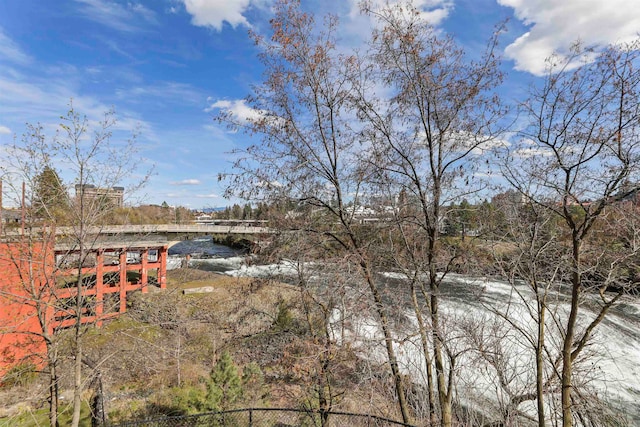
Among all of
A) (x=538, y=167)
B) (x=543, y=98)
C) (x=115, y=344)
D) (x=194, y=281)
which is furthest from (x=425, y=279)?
(x=194, y=281)

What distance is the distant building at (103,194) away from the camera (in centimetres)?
531

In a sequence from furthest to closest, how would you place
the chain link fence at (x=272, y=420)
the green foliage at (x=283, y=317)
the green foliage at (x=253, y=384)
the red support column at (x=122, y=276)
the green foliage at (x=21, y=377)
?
1. the green foliage at (x=253, y=384)
2. the green foliage at (x=283, y=317)
3. the red support column at (x=122, y=276)
4. the chain link fence at (x=272, y=420)
5. the green foliage at (x=21, y=377)

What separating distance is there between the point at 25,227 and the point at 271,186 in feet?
14.1

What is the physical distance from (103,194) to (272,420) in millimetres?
7724

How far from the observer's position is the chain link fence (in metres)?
6.59

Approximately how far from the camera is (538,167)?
5246 mm

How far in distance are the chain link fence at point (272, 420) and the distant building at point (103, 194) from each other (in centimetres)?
383

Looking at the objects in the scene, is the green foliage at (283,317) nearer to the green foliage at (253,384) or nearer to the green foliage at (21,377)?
the green foliage at (253,384)

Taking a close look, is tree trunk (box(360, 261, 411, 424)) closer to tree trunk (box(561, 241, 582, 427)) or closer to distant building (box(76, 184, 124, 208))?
tree trunk (box(561, 241, 582, 427))

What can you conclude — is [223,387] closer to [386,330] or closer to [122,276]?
[386,330]

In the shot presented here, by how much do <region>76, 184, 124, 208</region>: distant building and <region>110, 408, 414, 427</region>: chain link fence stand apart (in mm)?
3828

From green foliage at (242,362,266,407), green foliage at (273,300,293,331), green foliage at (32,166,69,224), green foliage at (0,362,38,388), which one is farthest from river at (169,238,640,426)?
green foliage at (0,362,38,388)

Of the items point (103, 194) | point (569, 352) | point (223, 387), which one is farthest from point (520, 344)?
point (103, 194)

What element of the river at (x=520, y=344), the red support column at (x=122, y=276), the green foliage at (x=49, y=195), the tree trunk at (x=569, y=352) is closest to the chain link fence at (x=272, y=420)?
the river at (x=520, y=344)
